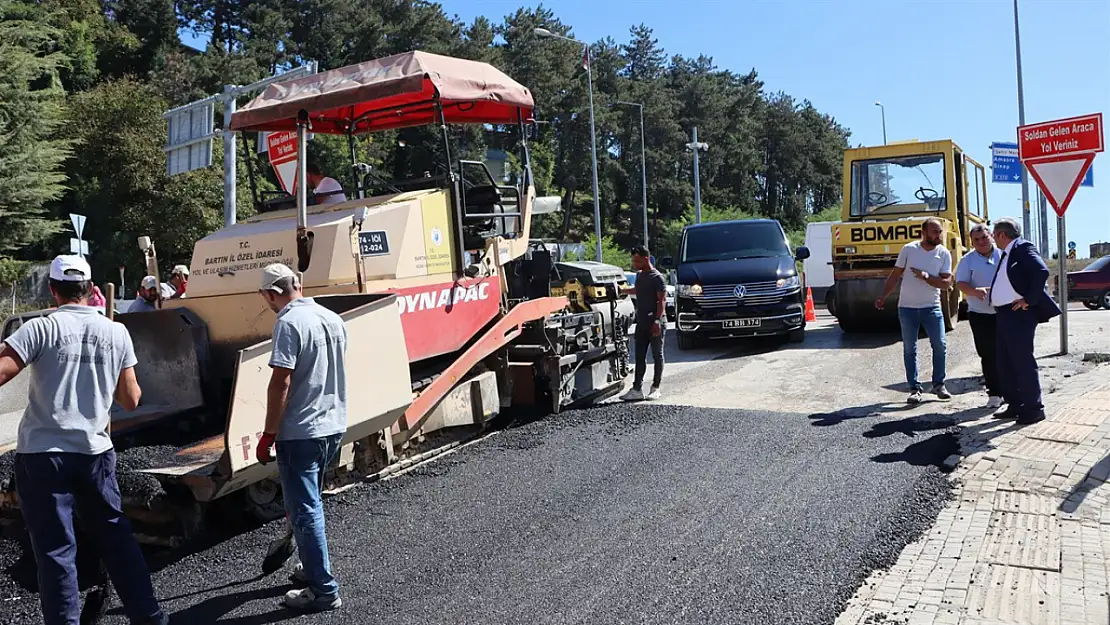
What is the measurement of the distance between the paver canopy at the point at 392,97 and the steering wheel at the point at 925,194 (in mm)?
8126

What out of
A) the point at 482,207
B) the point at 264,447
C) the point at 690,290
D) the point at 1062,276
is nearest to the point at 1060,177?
the point at 1062,276

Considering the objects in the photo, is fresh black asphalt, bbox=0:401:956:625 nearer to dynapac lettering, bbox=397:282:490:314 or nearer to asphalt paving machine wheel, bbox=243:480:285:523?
asphalt paving machine wheel, bbox=243:480:285:523

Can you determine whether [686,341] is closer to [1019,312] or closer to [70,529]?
[1019,312]

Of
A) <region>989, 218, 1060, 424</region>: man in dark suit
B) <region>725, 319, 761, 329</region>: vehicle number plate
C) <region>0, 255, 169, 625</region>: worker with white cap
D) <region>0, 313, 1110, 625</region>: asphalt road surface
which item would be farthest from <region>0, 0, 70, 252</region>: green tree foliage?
<region>989, 218, 1060, 424</region>: man in dark suit

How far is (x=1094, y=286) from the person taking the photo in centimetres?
1919

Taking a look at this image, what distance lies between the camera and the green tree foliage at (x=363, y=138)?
1038 inches

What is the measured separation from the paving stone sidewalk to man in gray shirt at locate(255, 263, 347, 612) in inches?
94.4

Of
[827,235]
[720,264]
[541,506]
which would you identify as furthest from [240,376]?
[827,235]

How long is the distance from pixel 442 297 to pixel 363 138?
9.66 feet

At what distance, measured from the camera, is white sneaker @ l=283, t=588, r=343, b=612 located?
4.04 m

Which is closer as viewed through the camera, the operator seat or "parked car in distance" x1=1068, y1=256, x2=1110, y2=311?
the operator seat

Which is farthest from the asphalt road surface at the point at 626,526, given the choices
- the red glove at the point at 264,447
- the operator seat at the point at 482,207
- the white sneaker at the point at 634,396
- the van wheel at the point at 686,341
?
the van wheel at the point at 686,341

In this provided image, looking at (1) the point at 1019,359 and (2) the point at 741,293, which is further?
(2) the point at 741,293

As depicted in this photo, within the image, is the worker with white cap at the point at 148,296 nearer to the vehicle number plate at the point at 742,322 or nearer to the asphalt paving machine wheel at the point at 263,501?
the asphalt paving machine wheel at the point at 263,501
